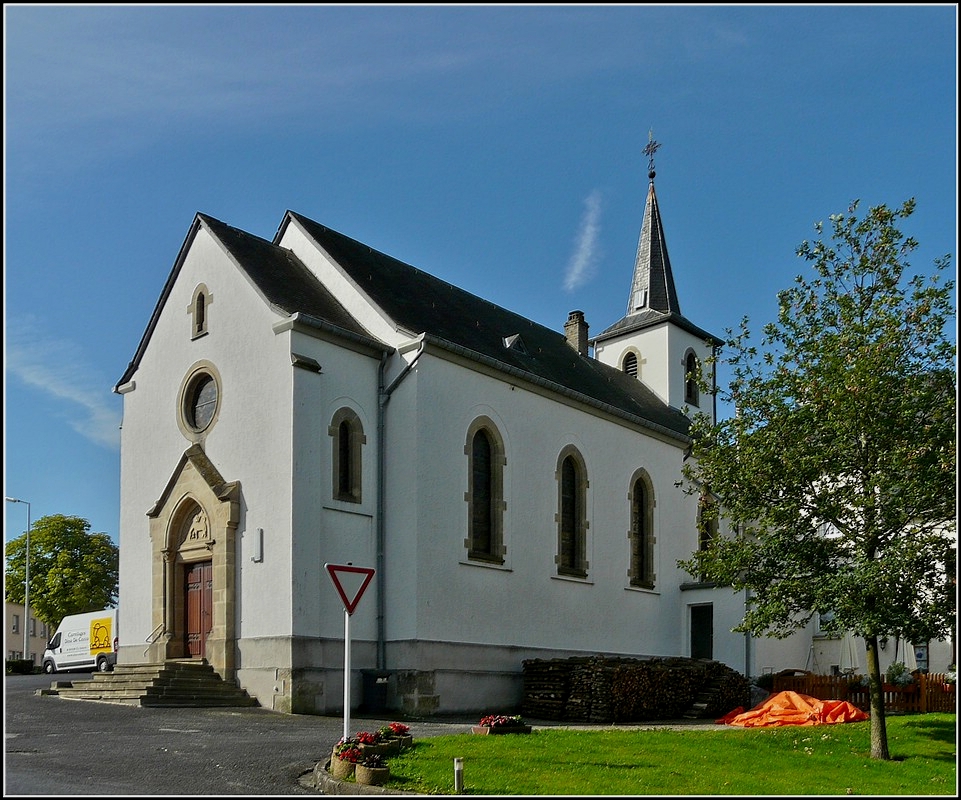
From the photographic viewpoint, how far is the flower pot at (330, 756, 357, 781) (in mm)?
12109

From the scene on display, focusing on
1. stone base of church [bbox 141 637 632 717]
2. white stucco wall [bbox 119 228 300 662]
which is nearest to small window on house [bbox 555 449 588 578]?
stone base of church [bbox 141 637 632 717]

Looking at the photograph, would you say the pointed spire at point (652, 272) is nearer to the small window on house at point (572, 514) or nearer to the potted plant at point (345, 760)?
the small window on house at point (572, 514)

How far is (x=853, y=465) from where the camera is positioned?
16328 millimetres

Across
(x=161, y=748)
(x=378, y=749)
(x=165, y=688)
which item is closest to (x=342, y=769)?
(x=378, y=749)

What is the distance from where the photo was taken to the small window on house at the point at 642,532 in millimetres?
30391

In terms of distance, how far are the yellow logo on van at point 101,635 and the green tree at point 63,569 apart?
1510 centimetres

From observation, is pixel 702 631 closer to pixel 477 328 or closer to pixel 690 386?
pixel 690 386

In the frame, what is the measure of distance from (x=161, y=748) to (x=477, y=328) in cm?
1624

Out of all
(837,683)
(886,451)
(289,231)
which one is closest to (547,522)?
(837,683)

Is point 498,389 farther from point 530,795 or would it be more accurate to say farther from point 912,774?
point 530,795

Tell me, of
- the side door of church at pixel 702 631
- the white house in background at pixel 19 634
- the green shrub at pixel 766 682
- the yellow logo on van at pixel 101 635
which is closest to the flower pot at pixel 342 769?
the green shrub at pixel 766 682

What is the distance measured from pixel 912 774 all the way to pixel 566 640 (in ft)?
41.7

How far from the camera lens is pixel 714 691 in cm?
2555

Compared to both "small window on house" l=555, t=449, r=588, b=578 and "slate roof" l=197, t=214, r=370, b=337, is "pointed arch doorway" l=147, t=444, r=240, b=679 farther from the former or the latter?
"small window on house" l=555, t=449, r=588, b=578
